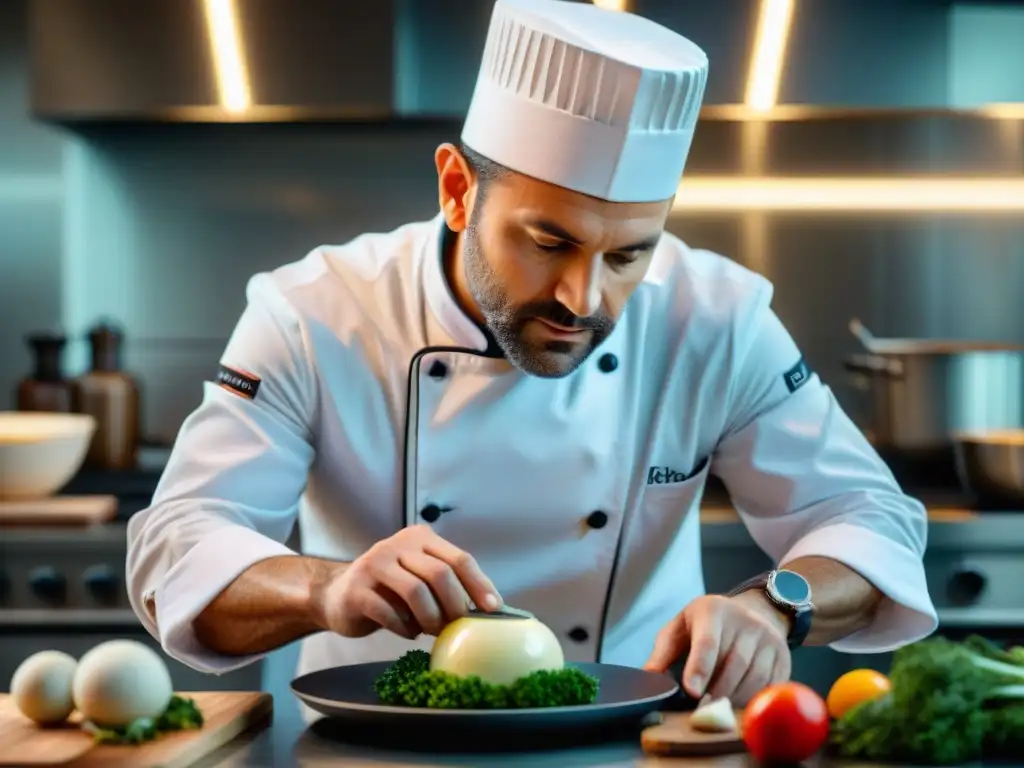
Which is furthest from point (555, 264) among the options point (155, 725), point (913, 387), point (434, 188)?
point (434, 188)

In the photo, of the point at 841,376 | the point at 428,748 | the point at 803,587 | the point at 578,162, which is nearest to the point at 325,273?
the point at 578,162

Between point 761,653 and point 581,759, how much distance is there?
325mm

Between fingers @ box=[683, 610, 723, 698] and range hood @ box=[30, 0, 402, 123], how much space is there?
211cm

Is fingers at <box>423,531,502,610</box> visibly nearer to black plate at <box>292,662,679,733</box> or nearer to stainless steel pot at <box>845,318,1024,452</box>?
black plate at <box>292,662,679,733</box>

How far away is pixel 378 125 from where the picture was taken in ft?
12.1

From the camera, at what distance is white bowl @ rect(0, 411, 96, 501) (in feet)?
9.96

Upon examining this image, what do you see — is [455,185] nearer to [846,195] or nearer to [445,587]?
[445,587]

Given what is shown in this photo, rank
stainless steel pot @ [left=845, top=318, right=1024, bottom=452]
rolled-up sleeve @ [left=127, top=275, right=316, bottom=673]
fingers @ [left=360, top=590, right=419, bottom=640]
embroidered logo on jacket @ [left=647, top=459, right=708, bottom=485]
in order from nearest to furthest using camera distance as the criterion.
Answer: fingers @ [left=360, top=590, right=419, bottom=640]
rolled-up sleeve @ [left=127, top=275, right=316, bottom=673]
embroidered logo on jacket @ [left=647, top=459, right=708, bottom=485]
stainless steel pot @ [left=845, top=318, right=1024, bottom=452]

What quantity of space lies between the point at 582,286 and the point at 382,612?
0.44m

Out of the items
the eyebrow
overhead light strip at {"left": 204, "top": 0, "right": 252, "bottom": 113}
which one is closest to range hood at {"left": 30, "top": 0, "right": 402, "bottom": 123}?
overhead light strip at {"left": 204, "top": 0, "right": 252, "bottom": 113}

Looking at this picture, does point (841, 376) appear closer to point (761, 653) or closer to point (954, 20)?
point (954, 20)

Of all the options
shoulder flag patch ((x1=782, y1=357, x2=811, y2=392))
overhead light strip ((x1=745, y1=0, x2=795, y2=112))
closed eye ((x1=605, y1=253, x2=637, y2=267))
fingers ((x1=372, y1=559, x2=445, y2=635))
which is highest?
overhead light strip ((x1=745, y1=0, x2=795, y2=112))

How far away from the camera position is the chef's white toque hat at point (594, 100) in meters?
1.69

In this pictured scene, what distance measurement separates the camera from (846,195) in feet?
12.1
